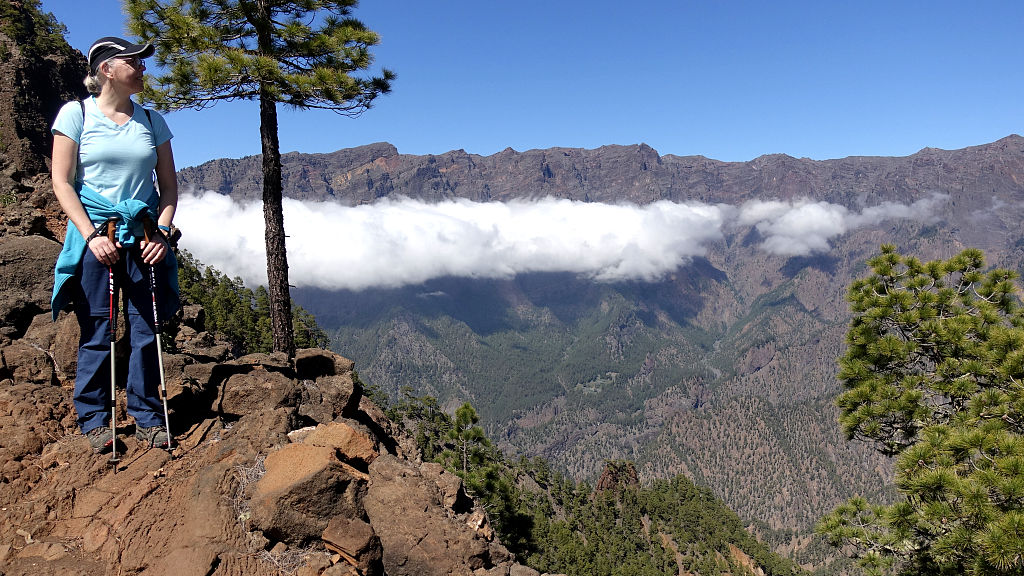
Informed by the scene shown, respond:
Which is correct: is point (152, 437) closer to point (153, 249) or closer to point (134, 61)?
point (153, 249)

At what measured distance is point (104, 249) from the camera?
5516 mm

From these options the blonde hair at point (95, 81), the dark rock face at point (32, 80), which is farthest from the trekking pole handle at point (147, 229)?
the dark rock face at point (32, 80)

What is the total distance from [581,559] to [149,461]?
61.8 m

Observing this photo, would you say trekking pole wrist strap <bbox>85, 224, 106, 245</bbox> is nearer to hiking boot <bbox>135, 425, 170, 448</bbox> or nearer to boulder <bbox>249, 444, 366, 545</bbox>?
hiking boot <bbox>135, 425, 170, 448</bbox>

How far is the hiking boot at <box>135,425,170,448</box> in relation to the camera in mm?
6188

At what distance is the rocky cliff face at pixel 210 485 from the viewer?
497 centimetres

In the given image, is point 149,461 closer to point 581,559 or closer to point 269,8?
point 269,8

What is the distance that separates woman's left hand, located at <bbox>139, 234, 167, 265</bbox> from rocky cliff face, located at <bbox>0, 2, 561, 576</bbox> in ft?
7.50

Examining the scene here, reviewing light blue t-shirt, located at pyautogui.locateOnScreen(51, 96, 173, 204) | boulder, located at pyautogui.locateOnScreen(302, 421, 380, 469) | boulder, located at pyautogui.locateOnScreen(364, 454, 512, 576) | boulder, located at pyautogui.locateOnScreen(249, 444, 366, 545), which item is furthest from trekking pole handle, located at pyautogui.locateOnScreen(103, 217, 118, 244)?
boulder, located at pyautogui.locateOnScreen(364, 454, 512, 576)

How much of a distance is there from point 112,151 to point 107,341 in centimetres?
227

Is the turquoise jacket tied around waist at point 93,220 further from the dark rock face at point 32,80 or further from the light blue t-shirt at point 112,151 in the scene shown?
the dark rock face at point 32,80

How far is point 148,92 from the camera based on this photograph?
995 centimetres

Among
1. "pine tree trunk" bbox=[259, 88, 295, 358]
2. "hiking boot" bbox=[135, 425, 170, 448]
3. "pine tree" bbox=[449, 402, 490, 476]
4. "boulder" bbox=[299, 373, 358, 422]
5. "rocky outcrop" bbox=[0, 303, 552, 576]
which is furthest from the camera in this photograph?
"pine tree" bbox=[449, 402, 490, 476]

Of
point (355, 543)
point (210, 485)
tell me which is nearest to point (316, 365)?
point (210, 485)
